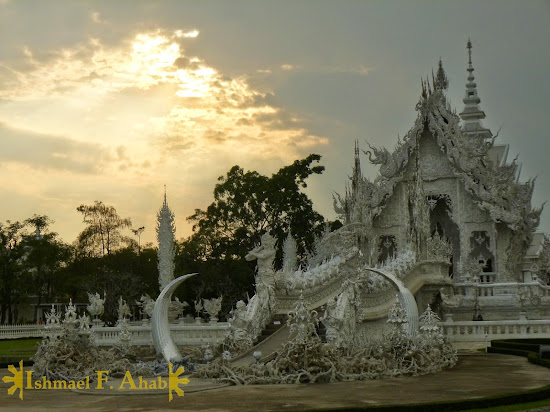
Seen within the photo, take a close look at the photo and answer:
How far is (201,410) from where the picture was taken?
11.4 meters

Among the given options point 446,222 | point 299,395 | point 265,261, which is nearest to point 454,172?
point 446,222

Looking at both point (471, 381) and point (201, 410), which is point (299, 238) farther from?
point (201, 410)

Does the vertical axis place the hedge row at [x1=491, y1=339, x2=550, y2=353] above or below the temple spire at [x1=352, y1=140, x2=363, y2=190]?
below

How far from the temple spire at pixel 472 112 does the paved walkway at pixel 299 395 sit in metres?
26.5

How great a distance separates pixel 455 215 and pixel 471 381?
18.7 metres

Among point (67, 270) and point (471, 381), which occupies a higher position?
point (67, 270)

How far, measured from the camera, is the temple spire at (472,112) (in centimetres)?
4074

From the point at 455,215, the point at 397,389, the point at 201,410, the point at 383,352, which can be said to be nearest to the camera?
the point at 201,410

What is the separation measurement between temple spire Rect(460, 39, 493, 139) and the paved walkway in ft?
87.0

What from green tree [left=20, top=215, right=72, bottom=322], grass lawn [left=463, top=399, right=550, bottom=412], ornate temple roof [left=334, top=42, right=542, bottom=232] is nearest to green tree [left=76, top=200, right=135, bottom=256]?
green tree [left=20, top=215, right=72, bottom=322]

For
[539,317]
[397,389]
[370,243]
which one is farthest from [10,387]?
[370,243]

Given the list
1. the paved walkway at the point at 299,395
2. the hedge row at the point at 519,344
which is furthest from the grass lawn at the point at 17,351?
the hedge row at the point at 519,344

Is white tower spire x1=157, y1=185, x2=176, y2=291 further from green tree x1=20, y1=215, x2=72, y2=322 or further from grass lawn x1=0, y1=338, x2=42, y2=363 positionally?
green tree x1=20, y1=215, x2=72, y2=322

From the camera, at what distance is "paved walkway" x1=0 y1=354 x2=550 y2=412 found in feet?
38.9
